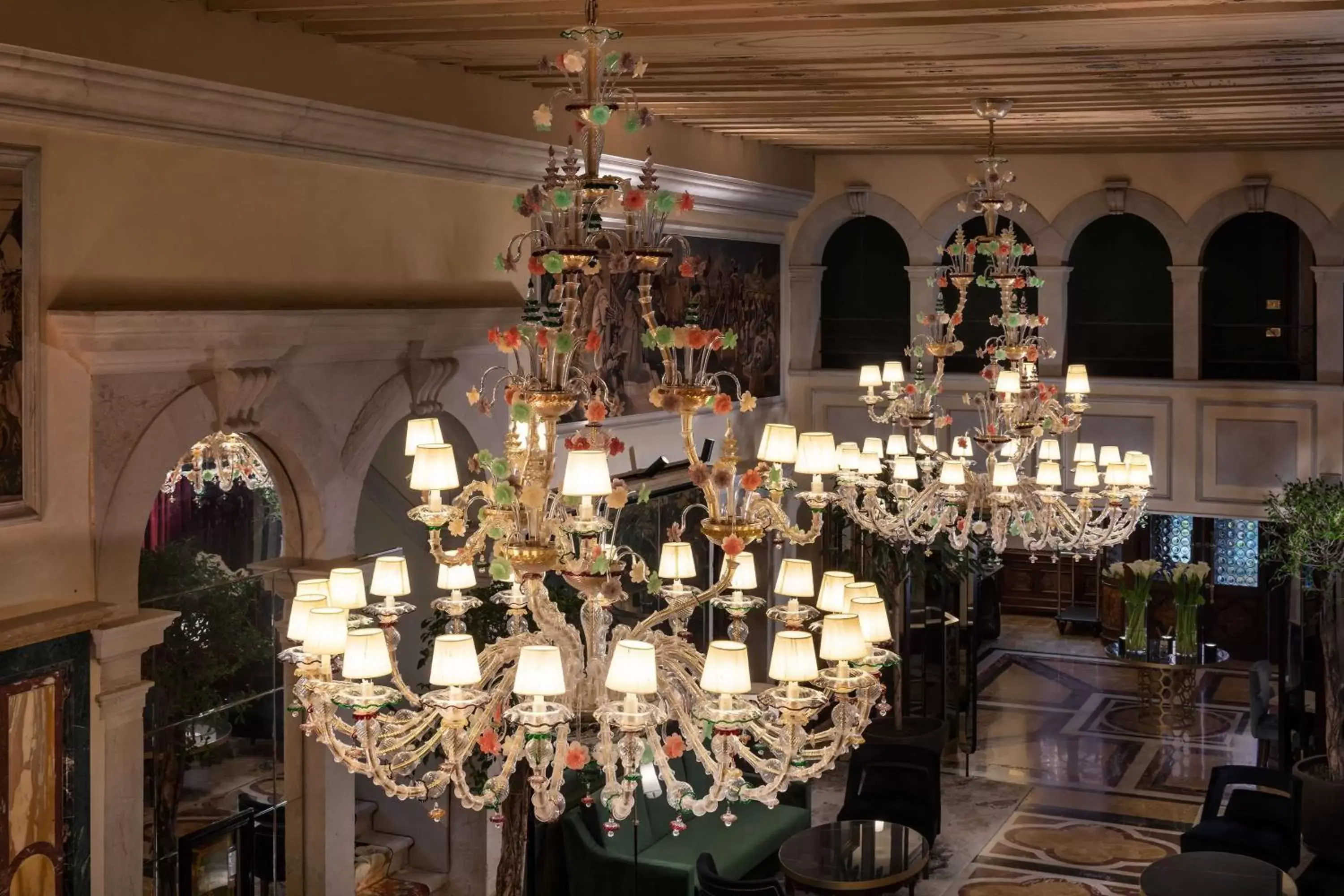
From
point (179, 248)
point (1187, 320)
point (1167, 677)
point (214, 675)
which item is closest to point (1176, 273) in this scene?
point (1187, 320)

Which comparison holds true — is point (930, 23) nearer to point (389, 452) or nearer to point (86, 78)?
point (86, 78)

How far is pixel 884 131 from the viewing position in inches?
434

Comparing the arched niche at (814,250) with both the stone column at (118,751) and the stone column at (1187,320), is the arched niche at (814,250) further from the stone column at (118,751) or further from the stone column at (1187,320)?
the stone column at (118,751)

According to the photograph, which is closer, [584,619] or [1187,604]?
[584,619]

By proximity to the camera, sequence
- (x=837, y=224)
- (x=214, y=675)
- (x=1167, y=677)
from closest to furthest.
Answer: (x=214, y=675) < (x=837, y=224) < (x=1167, y=677)

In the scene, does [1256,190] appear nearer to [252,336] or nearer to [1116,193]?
[1116,193]

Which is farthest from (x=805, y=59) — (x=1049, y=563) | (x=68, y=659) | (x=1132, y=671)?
(x=1049, y=563)

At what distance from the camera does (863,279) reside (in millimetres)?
15680

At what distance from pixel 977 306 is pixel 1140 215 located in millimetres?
3132

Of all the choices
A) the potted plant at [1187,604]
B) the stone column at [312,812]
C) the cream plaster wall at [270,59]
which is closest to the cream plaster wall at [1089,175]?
the potted plant at [1187,604]

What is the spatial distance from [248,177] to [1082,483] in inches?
186

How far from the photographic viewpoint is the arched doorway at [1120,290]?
15.6 metres

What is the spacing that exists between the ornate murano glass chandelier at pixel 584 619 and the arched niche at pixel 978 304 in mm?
8555

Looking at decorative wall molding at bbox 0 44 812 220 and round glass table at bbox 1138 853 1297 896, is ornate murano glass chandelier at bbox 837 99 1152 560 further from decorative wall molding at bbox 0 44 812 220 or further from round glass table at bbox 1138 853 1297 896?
decorative wall molding at bbox 0 44 812 220
